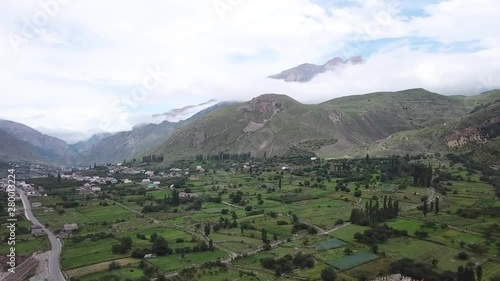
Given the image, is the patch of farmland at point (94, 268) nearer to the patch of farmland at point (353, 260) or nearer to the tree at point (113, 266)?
the tree at point (113, 266)

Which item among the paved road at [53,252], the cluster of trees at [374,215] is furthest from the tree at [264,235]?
the paved road at [53,252]

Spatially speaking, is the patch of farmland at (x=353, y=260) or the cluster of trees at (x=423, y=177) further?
the cluster of trees at (x=423, y=177)

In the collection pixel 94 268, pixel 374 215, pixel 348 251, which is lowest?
pixel 94 268

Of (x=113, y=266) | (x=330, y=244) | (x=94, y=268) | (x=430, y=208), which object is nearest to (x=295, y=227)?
(x=330, y=244)

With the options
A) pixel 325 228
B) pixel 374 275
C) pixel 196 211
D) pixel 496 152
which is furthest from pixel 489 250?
pixel 496 152

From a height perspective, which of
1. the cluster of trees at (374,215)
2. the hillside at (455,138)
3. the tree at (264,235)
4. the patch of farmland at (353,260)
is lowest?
the patch of farmland at (353,260)

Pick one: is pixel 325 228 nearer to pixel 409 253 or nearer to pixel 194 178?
pixel 409 253

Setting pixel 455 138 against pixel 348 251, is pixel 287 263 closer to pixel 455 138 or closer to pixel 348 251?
pixel 348 251
